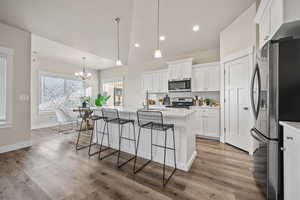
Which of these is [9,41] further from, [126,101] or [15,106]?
[126,101]

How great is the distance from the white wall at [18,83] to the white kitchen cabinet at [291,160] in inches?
187

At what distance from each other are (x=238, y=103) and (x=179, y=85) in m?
1.88

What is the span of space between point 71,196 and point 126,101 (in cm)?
494

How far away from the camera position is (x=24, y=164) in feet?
7.77

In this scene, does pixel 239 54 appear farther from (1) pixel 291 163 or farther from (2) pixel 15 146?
(2) pixel 15 146

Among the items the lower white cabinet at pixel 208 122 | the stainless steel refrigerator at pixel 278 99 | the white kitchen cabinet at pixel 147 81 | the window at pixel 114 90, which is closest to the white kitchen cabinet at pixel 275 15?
the stainless steel refrigerator at pixel 278 99

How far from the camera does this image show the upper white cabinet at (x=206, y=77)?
3.97 m

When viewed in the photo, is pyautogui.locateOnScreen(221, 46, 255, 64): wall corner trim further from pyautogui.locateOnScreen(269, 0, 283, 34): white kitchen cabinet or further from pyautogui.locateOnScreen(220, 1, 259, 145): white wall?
pyautogui.locateOnScreen(269, 0, 283, 34): white kitchen cabinet

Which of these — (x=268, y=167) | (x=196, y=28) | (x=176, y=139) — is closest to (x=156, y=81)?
(x=196, y=28)

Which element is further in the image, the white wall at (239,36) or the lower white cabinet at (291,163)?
the white wall at (239,36)

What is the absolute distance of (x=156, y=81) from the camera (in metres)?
5.23

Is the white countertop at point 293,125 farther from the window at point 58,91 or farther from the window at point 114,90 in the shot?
the window at point 58,91

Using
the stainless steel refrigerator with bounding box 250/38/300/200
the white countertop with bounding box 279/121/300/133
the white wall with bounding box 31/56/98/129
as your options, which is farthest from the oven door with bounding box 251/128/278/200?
the white wall with bounding box 31/56/98/129

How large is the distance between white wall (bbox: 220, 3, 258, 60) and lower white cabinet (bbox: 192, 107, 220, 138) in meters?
1.56
